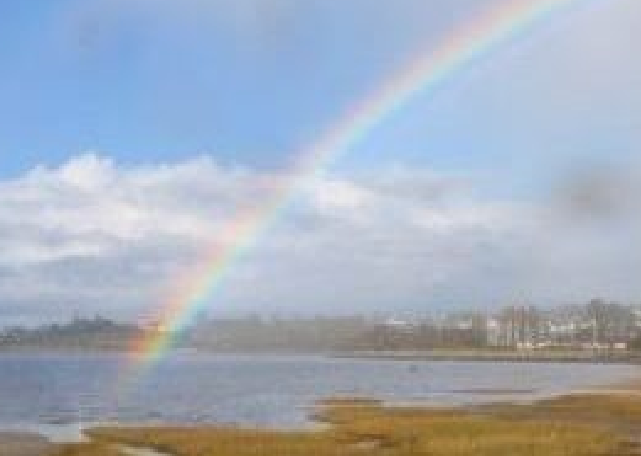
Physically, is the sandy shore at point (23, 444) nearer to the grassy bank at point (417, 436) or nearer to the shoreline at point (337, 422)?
the shoreline at point (337, 422)

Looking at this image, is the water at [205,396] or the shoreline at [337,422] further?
the water at [205,396]

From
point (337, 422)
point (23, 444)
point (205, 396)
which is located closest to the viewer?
point (23, 444)

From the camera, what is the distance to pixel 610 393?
11300 cm

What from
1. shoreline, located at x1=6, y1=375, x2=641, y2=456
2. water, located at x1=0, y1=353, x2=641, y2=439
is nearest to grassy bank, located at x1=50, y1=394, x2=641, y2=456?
shoreline, located at x1=6, y1=375, x2=641, y2=456

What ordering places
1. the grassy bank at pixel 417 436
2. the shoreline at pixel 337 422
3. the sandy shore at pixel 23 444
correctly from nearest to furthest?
the grassy bank at pixel 417 436 → the sandy shore at pixel 23 444 → the shoreline at pixel 337 422

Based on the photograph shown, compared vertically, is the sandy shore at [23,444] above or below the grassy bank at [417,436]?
below

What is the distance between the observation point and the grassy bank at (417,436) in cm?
5603

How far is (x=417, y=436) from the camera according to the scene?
63.8 m

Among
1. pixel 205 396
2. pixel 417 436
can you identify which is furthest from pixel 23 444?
pixel 205 396

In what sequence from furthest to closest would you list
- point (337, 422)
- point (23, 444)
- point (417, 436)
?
1. point (337, 422)
2. point (23, 444)
3. point (417, 436)

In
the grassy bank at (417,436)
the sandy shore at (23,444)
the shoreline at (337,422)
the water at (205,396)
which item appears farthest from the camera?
the water at (205,396)

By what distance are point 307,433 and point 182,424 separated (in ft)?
48.3

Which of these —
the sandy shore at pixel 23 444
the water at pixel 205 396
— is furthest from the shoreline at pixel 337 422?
the water at pixel 205 396

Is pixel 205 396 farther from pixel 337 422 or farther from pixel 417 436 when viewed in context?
pixel 417 436
